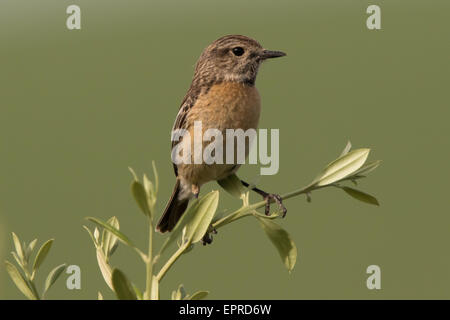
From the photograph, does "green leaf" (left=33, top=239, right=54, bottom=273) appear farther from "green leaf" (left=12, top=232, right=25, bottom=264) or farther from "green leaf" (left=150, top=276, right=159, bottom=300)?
"green leaf" (left=150, top=276, right=159, bottom=300)

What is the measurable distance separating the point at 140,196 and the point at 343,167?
650mm

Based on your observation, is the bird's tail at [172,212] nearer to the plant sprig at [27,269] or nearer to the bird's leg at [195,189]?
the bird's leg at [195,189]

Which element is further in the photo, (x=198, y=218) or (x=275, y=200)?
(x=275, y=200)

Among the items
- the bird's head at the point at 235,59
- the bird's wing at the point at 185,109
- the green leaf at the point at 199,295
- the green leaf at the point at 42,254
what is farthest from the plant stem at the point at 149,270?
the bird's head at the point at 235,59

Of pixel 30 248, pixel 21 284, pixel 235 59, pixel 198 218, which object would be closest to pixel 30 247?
pixel 30 248

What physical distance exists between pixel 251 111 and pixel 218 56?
1.84 feet

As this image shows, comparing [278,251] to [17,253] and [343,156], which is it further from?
[17,253]

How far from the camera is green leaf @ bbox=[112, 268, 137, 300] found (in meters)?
1.16

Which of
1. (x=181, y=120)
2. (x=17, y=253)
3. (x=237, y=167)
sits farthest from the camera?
(x=181, y=120)

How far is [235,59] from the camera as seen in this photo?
3.54 meters

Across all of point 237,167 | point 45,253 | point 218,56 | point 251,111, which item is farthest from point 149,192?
point 218,56

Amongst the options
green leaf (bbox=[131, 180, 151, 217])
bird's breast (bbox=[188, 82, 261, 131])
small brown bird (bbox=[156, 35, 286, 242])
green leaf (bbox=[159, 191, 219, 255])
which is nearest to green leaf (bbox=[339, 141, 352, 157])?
green leaf (bbox=[159, 191, 219, 255])

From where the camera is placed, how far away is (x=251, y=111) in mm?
3229

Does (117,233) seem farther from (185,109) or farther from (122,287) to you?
(185,109)
